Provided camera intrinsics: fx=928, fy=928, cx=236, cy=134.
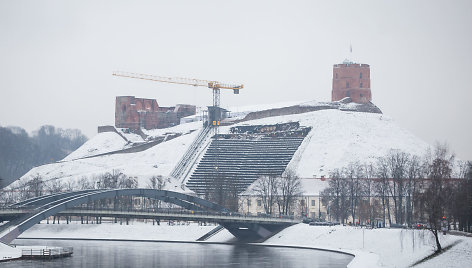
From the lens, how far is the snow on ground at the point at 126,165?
181m

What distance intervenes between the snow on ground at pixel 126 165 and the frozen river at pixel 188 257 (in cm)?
6301

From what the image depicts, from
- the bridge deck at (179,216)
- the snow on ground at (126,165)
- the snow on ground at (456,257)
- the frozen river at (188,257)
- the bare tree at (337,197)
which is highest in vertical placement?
the snow on ground at (126,165)

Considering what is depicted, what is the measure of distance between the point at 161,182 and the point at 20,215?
6365 centimetres

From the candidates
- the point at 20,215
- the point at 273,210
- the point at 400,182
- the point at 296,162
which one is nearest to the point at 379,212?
the point at 400,182

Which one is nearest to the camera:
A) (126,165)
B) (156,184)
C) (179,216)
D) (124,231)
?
(179,216)

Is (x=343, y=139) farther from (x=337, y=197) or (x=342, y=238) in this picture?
(x=342, y=238)

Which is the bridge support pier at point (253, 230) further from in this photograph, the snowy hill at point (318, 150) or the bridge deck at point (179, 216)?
the snowy hill at point (318, 150)

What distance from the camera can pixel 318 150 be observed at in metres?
174

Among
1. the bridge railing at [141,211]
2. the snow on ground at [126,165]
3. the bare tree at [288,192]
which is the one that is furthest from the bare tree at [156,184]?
the bridge railing at [141,211]

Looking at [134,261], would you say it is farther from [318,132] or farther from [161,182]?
[318,132]

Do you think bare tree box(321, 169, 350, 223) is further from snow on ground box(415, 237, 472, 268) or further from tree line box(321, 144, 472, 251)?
snow on ground box(415, 237, 472, 268)

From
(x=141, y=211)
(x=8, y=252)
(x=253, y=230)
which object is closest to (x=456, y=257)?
(x=8, y=252)

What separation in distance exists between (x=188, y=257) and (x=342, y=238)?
20.1 meters

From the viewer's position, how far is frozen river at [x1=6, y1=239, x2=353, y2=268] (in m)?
86.4
